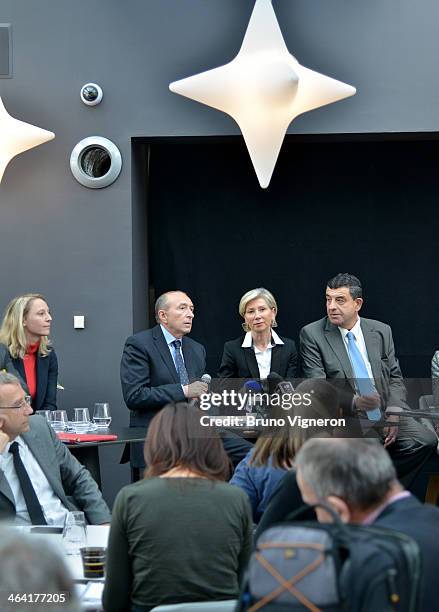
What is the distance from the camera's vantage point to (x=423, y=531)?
6.62ft

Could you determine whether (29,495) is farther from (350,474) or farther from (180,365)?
(180,365)

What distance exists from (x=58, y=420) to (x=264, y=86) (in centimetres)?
226

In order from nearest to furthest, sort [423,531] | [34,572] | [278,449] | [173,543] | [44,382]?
1. [34,572]
2. [423,531]
3. [173,543]
4. [278,449]
5. [44,382]

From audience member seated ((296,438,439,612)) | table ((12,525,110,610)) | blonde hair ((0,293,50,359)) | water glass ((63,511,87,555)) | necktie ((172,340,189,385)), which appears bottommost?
table ((12,525,110,610))

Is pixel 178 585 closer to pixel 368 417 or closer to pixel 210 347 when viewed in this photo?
pixel 368 417

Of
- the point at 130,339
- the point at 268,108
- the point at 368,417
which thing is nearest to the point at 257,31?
the point at 268,108

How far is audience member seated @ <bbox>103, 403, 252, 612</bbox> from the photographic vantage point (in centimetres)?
265

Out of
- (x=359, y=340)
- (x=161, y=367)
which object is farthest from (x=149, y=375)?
(x=359, y=340)

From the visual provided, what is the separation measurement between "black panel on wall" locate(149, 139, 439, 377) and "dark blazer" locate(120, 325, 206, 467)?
1918mm

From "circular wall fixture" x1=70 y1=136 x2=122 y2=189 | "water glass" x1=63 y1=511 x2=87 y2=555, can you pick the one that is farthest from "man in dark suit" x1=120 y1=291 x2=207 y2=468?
"water glass" x1=63 y1=511 x2=87 y2=555

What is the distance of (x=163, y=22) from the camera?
649 centimetres

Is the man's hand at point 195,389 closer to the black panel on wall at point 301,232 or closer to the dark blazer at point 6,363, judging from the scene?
the dark blazer at point 6,363

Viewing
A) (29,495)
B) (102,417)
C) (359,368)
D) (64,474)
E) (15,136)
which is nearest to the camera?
(29,495)

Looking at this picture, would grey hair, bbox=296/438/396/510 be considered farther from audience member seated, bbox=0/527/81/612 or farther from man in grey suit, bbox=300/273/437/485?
man in grey suit, bbox=300/273/437/485
